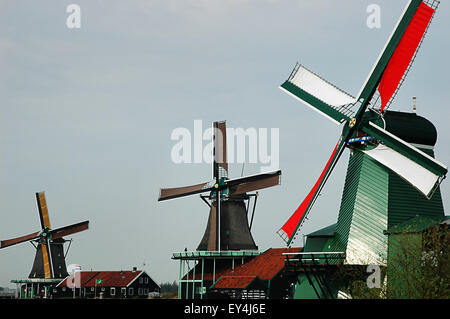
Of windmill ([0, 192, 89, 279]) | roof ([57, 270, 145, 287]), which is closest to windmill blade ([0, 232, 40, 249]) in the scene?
windmill ([0, 192, 89, 279])

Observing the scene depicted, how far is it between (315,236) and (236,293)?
12.2 m

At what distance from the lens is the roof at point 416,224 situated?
1332 inches

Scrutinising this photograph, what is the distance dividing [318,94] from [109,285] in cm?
4001

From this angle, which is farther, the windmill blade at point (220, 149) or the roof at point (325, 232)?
the windmill blade at point (220, 149)

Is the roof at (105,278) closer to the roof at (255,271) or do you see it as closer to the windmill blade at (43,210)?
the windmill blade at (43,210)

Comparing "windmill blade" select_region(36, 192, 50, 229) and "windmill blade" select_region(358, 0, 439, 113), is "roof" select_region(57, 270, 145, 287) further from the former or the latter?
"windmill blade" select_region(358, 0, 439, 113)

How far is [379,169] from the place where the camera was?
119 ft

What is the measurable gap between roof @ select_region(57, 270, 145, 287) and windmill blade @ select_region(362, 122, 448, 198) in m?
41.8

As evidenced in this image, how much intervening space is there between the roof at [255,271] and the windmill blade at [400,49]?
680 inches

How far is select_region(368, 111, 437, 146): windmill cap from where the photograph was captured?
36250 millimetres

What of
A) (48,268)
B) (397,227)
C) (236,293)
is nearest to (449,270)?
(397,227)

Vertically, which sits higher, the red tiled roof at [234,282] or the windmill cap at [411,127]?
the windmill cap at [411,127]

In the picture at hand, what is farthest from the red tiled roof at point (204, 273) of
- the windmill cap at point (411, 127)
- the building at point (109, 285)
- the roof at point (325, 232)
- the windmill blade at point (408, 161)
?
the windmill cap at point (411, 127)

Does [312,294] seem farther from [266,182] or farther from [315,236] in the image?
[266,182]
